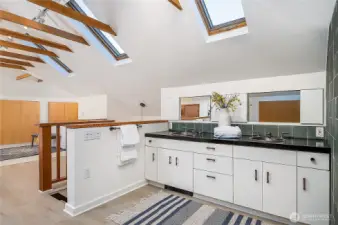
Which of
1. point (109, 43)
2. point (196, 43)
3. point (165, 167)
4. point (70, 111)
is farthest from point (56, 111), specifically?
point (196, 43)

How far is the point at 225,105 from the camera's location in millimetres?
2902

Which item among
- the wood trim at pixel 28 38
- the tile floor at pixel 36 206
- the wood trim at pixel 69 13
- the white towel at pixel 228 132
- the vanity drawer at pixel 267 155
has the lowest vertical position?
the tile floor at pixel 36 206

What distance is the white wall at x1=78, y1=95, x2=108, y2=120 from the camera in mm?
5438

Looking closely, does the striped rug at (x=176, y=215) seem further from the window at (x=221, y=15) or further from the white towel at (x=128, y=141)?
the window at (x=221, y=15)

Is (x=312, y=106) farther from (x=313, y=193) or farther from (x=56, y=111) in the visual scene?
(x=56, y=111)

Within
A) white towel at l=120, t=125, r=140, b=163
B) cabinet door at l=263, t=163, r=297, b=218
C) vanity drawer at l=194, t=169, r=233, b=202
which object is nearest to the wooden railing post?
white towel at l=120, t=125, r=140, b=163

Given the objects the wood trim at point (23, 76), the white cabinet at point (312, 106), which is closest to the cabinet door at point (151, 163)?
the white cabinet at point (312, 106)

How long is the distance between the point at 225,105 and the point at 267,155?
3.35 ft

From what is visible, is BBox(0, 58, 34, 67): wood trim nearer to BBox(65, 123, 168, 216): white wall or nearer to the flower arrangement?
BBox(65, 123, 168, 216): white wall

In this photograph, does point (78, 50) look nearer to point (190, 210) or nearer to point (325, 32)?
point (190, 210)

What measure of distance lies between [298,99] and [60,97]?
299 inches

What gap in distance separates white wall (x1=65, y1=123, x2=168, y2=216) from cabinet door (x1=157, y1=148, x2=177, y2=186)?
37 centimetres

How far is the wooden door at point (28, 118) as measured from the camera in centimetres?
646

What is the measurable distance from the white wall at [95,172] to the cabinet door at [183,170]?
2.15 ft
